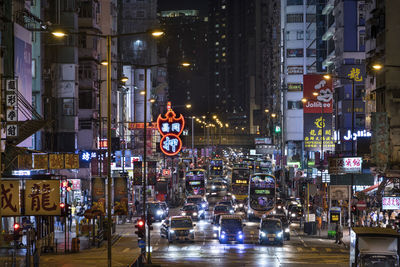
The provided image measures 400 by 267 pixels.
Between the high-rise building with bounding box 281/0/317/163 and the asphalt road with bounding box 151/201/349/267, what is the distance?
236 ft

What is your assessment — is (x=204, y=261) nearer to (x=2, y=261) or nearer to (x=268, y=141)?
(x=2, y=261)

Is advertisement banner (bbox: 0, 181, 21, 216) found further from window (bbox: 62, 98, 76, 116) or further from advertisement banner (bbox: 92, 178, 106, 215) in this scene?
window (bbox: 62, 98, 76, 116)

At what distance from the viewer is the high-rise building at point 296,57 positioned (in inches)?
5079

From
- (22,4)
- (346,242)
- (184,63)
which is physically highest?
(22,4)

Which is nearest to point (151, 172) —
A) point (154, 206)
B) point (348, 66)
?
point (154, 206)

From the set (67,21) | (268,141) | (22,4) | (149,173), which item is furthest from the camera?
(268,141)

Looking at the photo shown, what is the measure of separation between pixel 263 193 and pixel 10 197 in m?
41.9

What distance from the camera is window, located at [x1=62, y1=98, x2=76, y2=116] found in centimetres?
6675

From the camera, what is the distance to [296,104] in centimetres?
13100

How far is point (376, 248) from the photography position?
99.0 ft

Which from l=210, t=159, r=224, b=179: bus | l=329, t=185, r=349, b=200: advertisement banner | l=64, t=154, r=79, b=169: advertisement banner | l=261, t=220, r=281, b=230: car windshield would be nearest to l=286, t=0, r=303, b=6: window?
l=210, t=159, r=224, b=179: bus

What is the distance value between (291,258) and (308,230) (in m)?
17.1

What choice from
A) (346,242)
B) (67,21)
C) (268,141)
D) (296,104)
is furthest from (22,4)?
(268,141)

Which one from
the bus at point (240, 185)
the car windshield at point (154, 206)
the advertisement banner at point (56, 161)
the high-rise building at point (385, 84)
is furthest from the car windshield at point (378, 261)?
the bus at point (240, 185)
